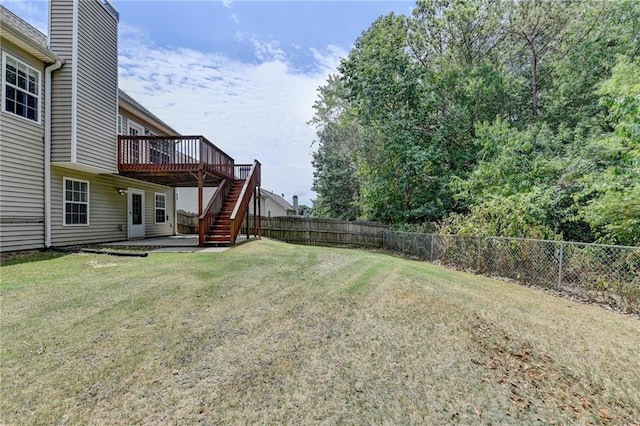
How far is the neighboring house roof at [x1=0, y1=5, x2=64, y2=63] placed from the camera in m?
6.88

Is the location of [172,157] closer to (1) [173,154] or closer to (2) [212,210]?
(1) [173,154]

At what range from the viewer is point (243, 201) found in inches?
434

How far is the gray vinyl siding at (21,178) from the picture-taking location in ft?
23.7

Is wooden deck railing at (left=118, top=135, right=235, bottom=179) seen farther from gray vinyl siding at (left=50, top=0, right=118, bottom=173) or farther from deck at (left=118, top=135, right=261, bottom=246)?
gray vinyl siding at (left=50, top=0, right=118, bottom=173)

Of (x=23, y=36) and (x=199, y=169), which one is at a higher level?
(x=23, y=36)

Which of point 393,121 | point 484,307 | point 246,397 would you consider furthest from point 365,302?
point 393,121

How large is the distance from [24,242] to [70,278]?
12.7 ft

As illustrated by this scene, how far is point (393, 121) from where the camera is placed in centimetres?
1453

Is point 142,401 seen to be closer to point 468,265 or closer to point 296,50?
point 468,265

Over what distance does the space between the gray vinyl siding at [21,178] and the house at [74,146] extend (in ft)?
0.08

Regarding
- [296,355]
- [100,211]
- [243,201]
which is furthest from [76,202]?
[296,355]

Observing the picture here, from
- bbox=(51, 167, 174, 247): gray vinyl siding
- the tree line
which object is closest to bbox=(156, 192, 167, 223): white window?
bbox=(51, 167, 174, 247): gray vinyl siding

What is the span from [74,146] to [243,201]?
4930mm

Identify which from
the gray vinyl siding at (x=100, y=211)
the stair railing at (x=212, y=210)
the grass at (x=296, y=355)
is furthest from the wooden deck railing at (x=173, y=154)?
the grass at (x=296, y=355)
